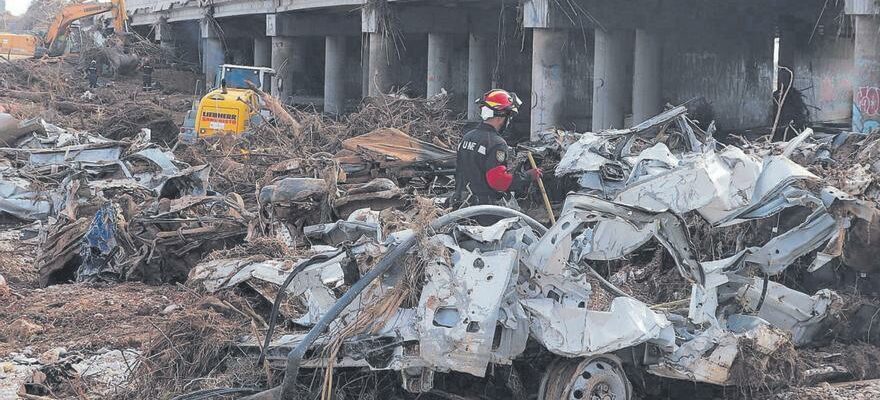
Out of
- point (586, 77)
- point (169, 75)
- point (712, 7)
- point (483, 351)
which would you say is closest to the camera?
point (483, 351)

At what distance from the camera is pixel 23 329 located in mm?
9086

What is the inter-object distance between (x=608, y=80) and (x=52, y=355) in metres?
17.2

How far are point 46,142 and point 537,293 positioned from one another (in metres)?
14.8

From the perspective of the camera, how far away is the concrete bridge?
72.8 feet

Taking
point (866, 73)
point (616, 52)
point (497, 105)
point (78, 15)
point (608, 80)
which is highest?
point (78, 15)

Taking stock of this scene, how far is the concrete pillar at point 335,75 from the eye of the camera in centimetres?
3362

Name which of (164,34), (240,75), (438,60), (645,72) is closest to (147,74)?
(164,34)

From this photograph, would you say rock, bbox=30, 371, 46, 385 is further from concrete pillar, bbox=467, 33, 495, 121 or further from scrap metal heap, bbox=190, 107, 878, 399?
concrete pillar, bbox=467, 33, 495, 121

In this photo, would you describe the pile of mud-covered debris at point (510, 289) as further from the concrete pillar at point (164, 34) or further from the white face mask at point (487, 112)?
the concrete pillar at point (164, 34)

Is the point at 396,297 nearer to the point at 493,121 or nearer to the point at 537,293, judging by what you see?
the point at 537,293

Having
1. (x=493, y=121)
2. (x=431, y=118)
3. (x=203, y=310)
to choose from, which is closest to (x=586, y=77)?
(x=431, y=118)

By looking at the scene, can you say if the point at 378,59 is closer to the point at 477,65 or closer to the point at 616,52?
the point at 477,65

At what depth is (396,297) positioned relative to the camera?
6121 millimetres

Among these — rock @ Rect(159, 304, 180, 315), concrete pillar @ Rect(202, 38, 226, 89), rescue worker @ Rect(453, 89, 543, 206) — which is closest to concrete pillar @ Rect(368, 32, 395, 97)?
concrete pillar @ Rect(202, 38, 226, 89)
